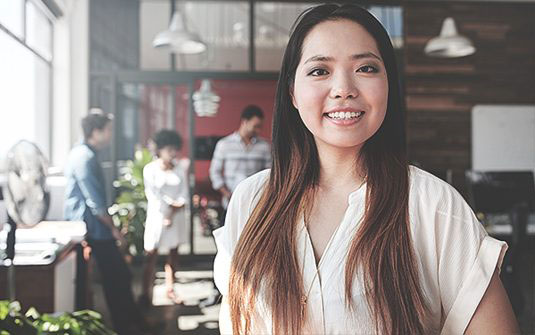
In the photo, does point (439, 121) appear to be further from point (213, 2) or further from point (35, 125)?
point (35, 125)

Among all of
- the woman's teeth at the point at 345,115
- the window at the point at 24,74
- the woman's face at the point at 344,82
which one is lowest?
the woman's teeth at the point at 345,115

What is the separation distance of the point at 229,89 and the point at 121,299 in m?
2.10

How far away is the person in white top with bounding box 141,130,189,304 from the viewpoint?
13.8ft

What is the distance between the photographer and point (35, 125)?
3.74 meters

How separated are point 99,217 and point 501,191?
2755mm

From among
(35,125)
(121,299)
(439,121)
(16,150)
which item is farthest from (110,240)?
(439,121)

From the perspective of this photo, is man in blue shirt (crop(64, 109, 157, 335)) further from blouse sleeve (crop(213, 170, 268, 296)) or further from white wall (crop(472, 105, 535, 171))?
white wall (crop(472, 105, 535, 171))

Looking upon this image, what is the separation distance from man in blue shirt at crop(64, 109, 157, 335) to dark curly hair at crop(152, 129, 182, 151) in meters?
0.69

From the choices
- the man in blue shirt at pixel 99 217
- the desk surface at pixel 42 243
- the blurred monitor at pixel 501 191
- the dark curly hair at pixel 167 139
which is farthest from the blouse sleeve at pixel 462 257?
the dark curly hair at pixel 167 139

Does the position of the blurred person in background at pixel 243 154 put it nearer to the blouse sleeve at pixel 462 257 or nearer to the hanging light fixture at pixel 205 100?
the hanging light fixture at pixel 205 100

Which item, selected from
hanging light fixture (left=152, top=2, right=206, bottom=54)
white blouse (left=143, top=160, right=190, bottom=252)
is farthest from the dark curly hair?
hanging light fixture (left=152, top=2, right=206, bottom=54)

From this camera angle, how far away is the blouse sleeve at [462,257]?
886 mm

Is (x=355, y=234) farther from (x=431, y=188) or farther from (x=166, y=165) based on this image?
(x=166, y=165)

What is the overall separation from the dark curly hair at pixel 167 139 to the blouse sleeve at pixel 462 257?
3.96 metres
